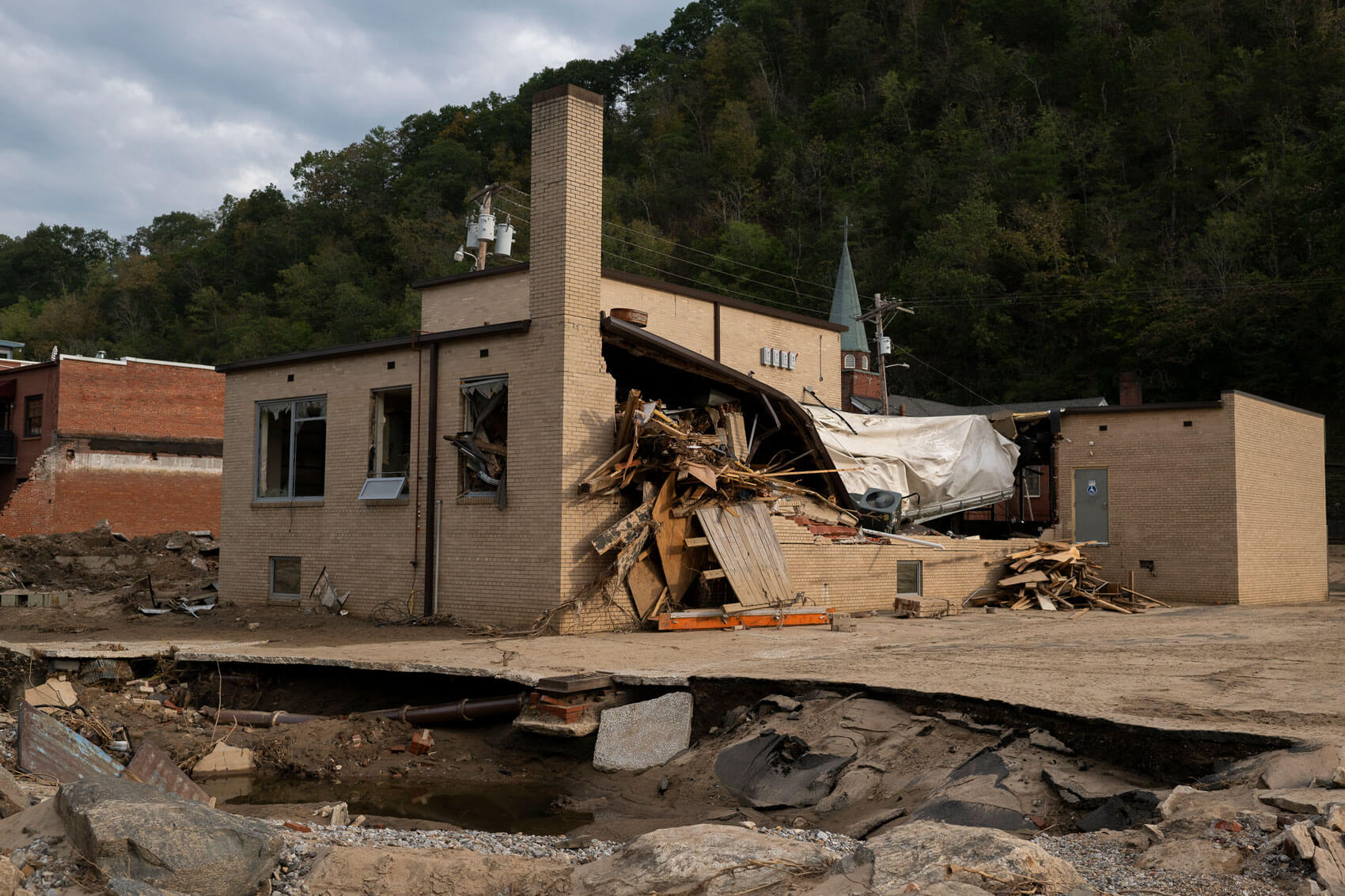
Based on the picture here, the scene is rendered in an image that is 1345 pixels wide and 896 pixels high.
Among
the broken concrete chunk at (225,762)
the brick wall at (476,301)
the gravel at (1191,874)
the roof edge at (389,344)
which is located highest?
the brick wall at (476,301)

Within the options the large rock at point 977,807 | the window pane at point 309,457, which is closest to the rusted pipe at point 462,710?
the large rock at point 977,807

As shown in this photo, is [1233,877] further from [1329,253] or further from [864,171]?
[864,171]

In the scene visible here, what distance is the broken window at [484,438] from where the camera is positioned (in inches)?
613

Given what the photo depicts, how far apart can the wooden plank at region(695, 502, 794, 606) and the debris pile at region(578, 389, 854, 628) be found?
0.01 m

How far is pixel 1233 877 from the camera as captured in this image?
5301mm

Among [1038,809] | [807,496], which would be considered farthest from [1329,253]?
[1038,809]

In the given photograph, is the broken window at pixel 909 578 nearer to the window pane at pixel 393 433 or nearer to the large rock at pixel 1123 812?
the window pane at pixel 393 433

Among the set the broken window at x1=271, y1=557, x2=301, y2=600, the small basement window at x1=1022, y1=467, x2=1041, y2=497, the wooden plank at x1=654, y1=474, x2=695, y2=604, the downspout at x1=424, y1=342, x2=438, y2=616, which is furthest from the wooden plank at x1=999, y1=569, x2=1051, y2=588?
the broken window at x1=271, y1=557, x2=301, y2=600

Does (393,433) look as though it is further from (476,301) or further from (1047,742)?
(1047,742)

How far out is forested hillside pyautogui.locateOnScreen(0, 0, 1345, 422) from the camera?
1806 inches

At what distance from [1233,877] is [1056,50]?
74.0 meters

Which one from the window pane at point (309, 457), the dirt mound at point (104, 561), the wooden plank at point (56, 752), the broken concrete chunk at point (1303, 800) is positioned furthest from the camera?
the dirt mound at point (104, 561)

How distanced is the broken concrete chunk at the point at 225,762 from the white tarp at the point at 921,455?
1282cm

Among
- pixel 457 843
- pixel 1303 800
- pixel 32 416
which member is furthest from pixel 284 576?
pixel 32 416
